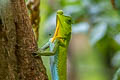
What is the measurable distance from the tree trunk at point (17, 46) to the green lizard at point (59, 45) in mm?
204

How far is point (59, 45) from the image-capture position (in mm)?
1952

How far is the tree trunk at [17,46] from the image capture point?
4.80 feet

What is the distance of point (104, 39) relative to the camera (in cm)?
297

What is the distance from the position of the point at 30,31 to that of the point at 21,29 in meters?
0.07

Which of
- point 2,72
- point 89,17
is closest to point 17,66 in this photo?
point 2,72

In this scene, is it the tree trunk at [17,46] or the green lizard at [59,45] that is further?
the green lizard at [59,45]

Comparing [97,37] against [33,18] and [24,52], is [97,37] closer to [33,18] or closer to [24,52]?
[33,18]

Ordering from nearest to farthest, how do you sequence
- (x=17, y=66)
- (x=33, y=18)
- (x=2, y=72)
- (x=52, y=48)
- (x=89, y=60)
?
(x=2, y=72) → (x=17, y=66) → (x=52, y=48) → (x=33, y=18) → (x=89, y=60)

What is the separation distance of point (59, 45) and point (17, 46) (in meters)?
0.40

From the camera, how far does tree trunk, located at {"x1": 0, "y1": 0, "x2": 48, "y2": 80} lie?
1.46 m

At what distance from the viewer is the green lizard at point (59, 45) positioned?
1934 mm

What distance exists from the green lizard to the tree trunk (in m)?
0.20

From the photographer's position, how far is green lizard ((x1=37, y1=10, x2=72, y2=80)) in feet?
6.34

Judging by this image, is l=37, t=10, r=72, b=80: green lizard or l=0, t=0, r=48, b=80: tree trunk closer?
l=0, t=0, r=48, b=80: tree trunk
